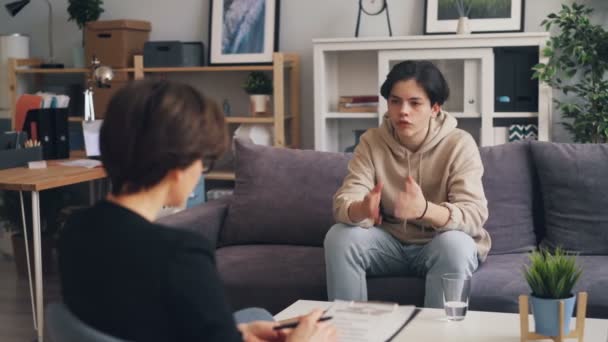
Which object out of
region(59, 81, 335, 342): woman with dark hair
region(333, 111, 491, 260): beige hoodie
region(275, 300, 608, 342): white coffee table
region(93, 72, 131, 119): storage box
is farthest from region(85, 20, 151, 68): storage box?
region(59, 81, 335, 342): woman with dark hair

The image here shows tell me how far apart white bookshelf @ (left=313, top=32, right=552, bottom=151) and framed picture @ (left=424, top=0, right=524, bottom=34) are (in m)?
0.26

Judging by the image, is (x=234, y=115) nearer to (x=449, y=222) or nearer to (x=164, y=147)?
(x=449, y=222)

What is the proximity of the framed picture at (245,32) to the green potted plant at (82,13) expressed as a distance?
0.81 meters

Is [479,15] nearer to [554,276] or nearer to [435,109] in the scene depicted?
[435,109]

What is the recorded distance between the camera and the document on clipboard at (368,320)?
190 centimetres

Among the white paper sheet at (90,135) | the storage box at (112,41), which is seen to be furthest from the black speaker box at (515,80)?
the storage box at (112,41)

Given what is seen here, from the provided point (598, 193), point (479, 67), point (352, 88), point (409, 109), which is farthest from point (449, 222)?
point (352, 88)

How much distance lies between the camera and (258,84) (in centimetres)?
488

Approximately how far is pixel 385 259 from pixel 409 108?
1.64 ft

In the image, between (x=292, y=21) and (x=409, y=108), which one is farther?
(x=292, y=21)

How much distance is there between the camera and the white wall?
4.77 meters

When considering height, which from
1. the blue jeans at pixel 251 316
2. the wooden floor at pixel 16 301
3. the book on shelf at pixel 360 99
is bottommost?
the wooden floor at pixel 16 301

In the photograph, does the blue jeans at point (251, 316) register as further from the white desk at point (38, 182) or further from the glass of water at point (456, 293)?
the white desk at point (38, 182)

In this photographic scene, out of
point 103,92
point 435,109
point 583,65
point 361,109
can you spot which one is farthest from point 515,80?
point 103,92
